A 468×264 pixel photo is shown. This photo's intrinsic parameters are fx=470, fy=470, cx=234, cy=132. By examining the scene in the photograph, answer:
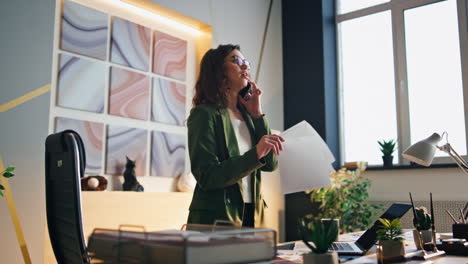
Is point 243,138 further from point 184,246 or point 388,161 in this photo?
point 388,161

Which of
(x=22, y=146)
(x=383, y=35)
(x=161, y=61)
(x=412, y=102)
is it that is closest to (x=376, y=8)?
(x=383, y=35)

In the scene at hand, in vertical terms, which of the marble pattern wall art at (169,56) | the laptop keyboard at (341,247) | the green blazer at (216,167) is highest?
the marble pattern wall art at (169,56)

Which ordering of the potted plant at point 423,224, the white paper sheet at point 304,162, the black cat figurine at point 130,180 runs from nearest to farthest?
1. the white paper sheet at point 304,162
2. the potted plant at point 423,224
3. the black cat figurine at point 130,180

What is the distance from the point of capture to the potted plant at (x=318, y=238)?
95cm

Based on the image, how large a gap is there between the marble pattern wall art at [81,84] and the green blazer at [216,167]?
199 cm

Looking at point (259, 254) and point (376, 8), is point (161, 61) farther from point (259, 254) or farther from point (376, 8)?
point (259, 254)

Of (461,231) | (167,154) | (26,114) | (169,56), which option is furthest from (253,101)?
(169,56)

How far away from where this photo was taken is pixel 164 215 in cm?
350

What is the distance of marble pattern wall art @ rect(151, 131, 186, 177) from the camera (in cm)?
386

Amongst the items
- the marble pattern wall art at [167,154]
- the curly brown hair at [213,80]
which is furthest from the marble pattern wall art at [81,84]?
the curly brown hair at [213,80]

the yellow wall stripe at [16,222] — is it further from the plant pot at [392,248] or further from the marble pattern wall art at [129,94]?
the plant pot at [392,248]

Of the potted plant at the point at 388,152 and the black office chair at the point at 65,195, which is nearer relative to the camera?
the black office chair at the point at 65,195

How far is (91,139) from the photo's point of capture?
11.2ft

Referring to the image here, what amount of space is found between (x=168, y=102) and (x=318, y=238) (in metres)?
3.22
